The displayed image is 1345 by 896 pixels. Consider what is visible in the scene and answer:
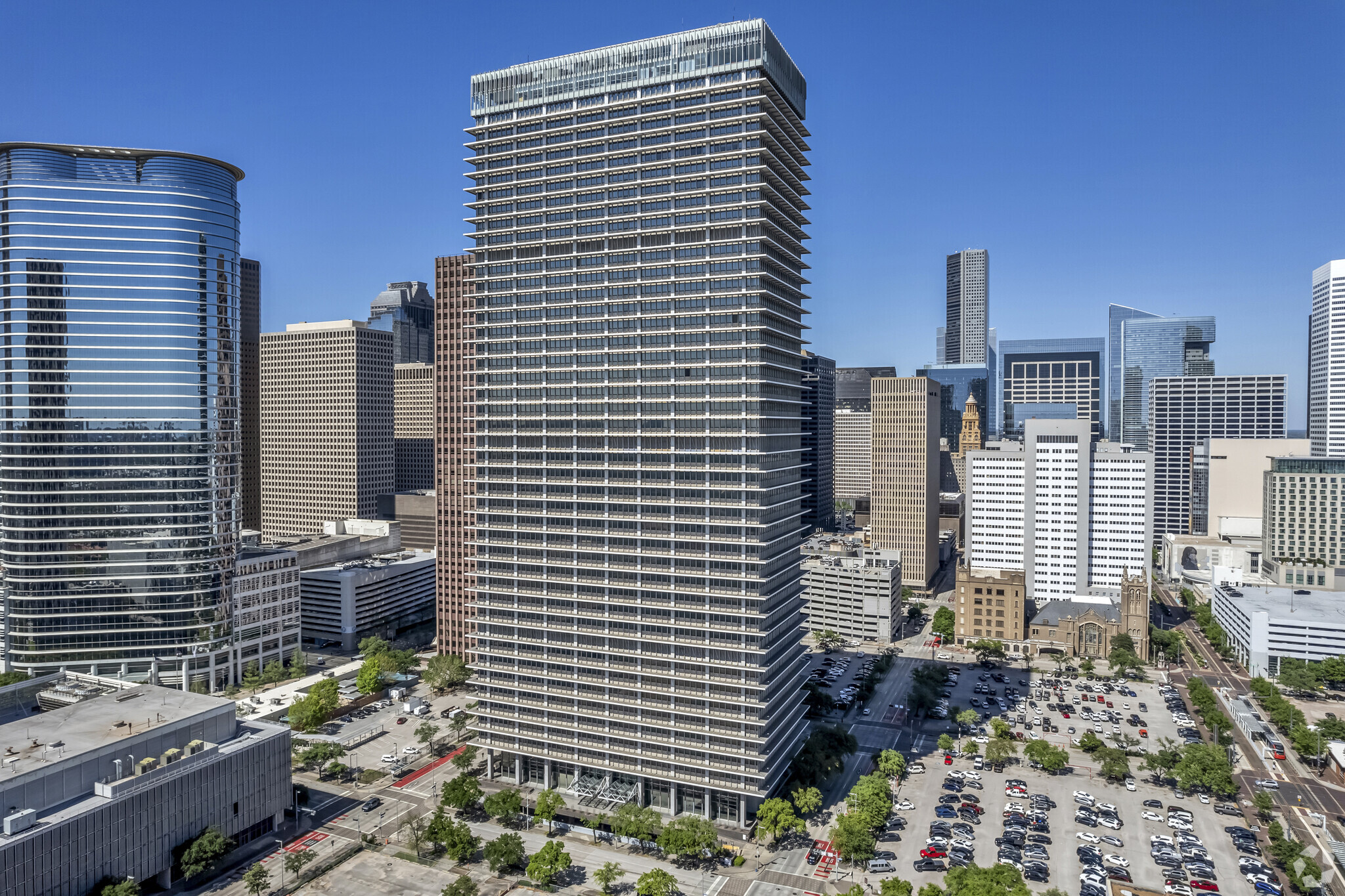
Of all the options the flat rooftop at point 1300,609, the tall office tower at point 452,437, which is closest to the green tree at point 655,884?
the tall office tower at point 452,437

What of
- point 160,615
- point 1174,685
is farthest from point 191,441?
point 1174,685

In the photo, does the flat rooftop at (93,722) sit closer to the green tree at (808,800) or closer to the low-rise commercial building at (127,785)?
the low-rise commercial building at (127,785)

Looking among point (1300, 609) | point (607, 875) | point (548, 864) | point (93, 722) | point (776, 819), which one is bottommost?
point (607, 875)

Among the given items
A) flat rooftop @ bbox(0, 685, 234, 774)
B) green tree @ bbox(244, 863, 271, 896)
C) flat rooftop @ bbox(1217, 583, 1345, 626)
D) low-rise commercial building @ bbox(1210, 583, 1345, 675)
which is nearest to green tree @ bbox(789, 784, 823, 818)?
green tree @ bbox(244, 863, 271, 896)

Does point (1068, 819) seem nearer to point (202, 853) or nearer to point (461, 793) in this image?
point (461, 793)

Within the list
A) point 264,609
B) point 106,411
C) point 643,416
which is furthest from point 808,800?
point 106,411

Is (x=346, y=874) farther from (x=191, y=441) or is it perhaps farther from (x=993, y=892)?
(x=191, y=441)
